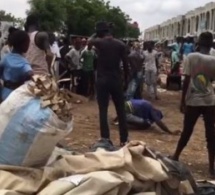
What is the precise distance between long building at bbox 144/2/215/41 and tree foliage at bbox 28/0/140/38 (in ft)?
17.9

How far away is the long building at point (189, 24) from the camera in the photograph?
201 feet

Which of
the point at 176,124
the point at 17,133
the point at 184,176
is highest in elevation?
the point at 17,133

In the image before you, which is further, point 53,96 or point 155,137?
point 155,137

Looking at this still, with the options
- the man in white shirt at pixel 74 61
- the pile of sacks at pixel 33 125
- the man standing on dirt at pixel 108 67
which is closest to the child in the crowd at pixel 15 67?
the man standing on dirt at pixel 108 67

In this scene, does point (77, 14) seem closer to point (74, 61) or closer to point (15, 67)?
point (74, 61)

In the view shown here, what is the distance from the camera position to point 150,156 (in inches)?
148

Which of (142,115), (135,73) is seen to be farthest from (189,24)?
Result: (142,115)

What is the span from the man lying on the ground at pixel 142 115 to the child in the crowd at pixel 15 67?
4.87 m

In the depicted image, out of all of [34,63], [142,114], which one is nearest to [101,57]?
[34,63]

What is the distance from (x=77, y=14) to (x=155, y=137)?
160ft

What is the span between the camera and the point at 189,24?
78750mm

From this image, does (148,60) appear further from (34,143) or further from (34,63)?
(34,143)

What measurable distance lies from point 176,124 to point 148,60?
442 cm

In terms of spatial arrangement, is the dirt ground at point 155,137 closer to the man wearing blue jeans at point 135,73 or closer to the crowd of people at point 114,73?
the crowd of people at point 114,73
